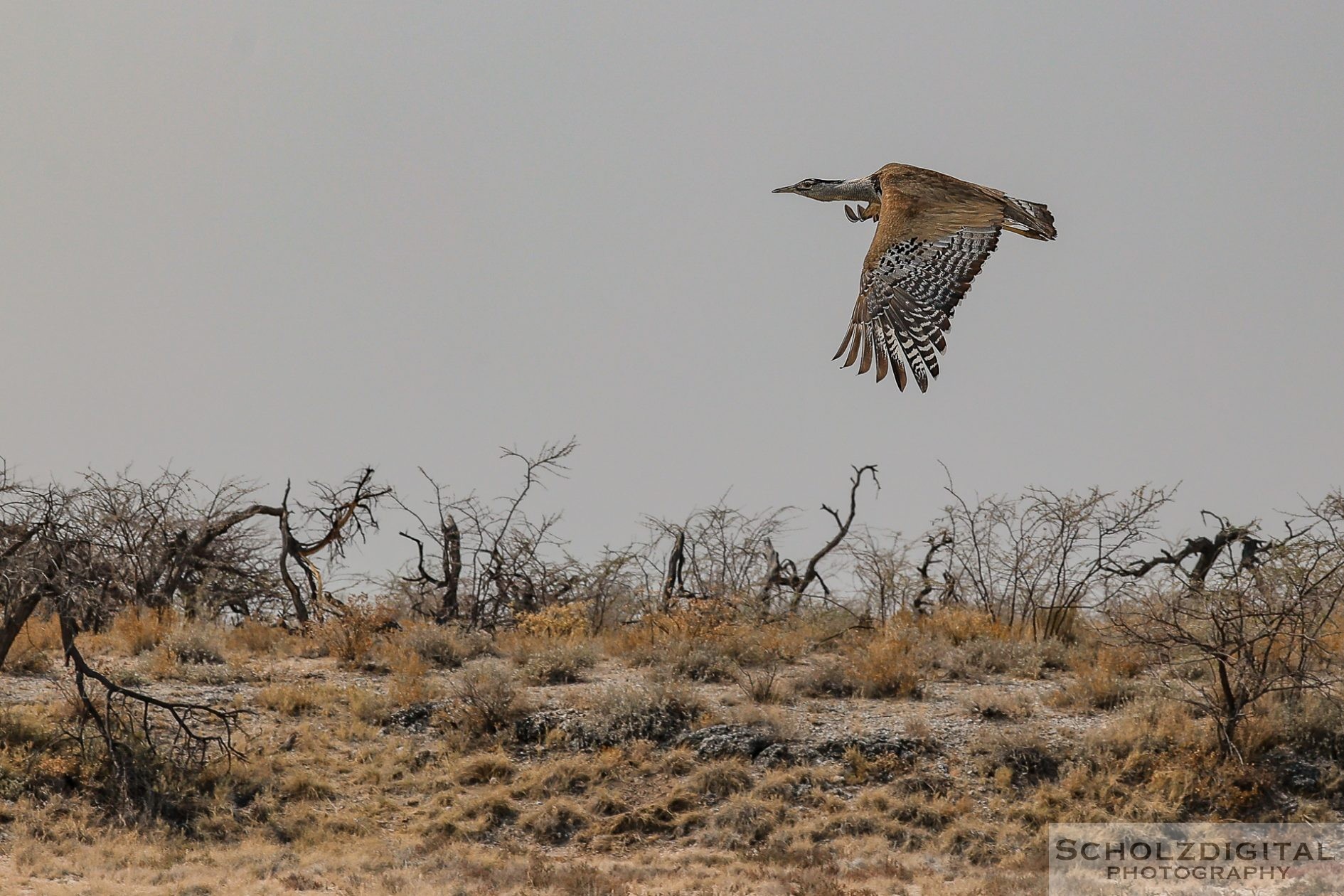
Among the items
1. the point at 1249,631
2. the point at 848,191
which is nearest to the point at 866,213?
the point at 848,191

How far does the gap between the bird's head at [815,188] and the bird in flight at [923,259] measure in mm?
1171

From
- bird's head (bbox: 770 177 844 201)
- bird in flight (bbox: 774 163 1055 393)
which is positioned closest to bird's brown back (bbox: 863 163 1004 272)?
bird in flight (bbox: 774 163 1055 393)

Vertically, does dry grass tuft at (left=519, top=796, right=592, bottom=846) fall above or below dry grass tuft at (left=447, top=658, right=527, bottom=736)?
below

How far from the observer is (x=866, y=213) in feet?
32.9

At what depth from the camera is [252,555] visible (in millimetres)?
20859

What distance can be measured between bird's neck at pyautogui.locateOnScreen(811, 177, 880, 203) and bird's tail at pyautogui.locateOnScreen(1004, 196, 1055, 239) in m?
1.37

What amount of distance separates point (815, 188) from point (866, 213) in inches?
28.4

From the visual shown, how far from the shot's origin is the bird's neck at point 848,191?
33.5 feet

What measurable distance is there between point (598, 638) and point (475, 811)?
440cm

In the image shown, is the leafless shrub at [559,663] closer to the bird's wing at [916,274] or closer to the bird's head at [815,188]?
the bird's head at [815,188]

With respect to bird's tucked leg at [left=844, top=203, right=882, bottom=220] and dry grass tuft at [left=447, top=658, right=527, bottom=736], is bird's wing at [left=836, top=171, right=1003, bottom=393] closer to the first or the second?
bird's tucked leg at [left=844, top=203, right=882, bottom=220]

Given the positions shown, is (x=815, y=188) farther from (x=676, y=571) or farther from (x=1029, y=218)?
(x=676, y=571)
